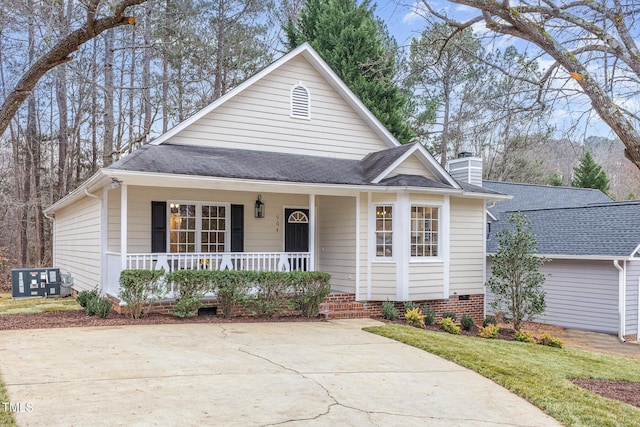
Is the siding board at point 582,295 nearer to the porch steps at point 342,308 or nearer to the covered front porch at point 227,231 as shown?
the porch steps at point 342,308

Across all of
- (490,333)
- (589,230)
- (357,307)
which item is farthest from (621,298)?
(357,307)

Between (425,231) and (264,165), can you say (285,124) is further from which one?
(425,231)

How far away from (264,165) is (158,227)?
8.82 ft

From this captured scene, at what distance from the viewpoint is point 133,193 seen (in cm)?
1125

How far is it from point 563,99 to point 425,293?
644 cm

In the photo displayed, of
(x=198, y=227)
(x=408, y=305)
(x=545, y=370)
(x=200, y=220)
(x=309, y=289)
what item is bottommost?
(x=545, y=370)

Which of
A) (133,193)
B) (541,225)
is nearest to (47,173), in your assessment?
(133,193)

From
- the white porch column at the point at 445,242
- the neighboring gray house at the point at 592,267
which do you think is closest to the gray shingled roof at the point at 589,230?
the neighboring gray house at the point at 592,267

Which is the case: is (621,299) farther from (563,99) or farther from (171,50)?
(171,50)

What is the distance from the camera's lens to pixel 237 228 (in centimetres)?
1223

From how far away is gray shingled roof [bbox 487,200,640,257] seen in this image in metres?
13.8

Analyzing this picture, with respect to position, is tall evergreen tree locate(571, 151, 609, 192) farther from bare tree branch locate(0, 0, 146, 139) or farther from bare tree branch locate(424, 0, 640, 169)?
bare tree branch locate(0, 0, 146, 139)

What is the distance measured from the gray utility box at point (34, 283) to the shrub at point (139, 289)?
713 centimetres

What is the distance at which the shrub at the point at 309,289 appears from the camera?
409 inches
